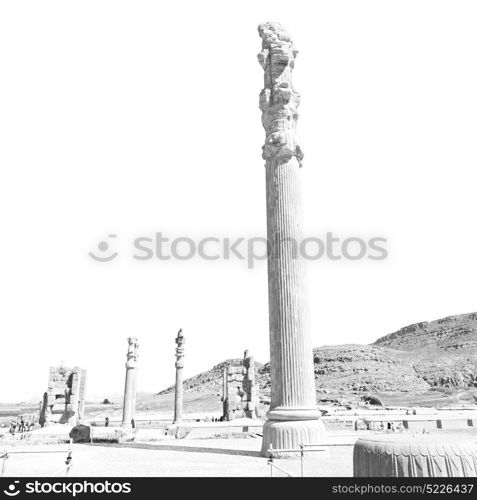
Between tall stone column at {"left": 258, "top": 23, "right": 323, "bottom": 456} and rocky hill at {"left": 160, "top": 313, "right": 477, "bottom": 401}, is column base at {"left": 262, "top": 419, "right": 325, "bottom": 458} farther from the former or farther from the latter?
rocky hill at {"left": 160, "top": 313, "right": 477, "bottom": 401}

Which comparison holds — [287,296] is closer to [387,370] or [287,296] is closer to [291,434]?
[291,434]

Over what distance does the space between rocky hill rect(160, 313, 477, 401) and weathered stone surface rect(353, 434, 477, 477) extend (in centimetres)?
5221

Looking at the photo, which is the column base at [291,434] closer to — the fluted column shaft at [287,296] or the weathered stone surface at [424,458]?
the fluted column shaft at [287,296]

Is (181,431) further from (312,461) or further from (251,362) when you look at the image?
(312,461)

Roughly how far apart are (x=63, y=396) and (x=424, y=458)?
18.8 metres

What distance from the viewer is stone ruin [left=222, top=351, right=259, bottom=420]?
21.4m

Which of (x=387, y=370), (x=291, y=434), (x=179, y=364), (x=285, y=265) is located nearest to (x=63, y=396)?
(x=179, y=364)

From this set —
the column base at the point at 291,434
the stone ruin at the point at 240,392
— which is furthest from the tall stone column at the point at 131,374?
the column base at the point at 291,434

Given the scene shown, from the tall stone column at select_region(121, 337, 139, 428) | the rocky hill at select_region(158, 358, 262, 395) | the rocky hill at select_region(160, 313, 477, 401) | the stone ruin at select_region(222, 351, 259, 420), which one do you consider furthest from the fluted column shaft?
the rocky hill at select_region(158, 358, 262, 395)

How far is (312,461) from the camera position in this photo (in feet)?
26.8

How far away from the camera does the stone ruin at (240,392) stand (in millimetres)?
21422

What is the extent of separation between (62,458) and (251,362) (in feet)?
42.8

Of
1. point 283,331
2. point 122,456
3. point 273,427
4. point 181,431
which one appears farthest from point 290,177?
point 181,431

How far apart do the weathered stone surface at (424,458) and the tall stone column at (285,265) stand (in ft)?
15.8
